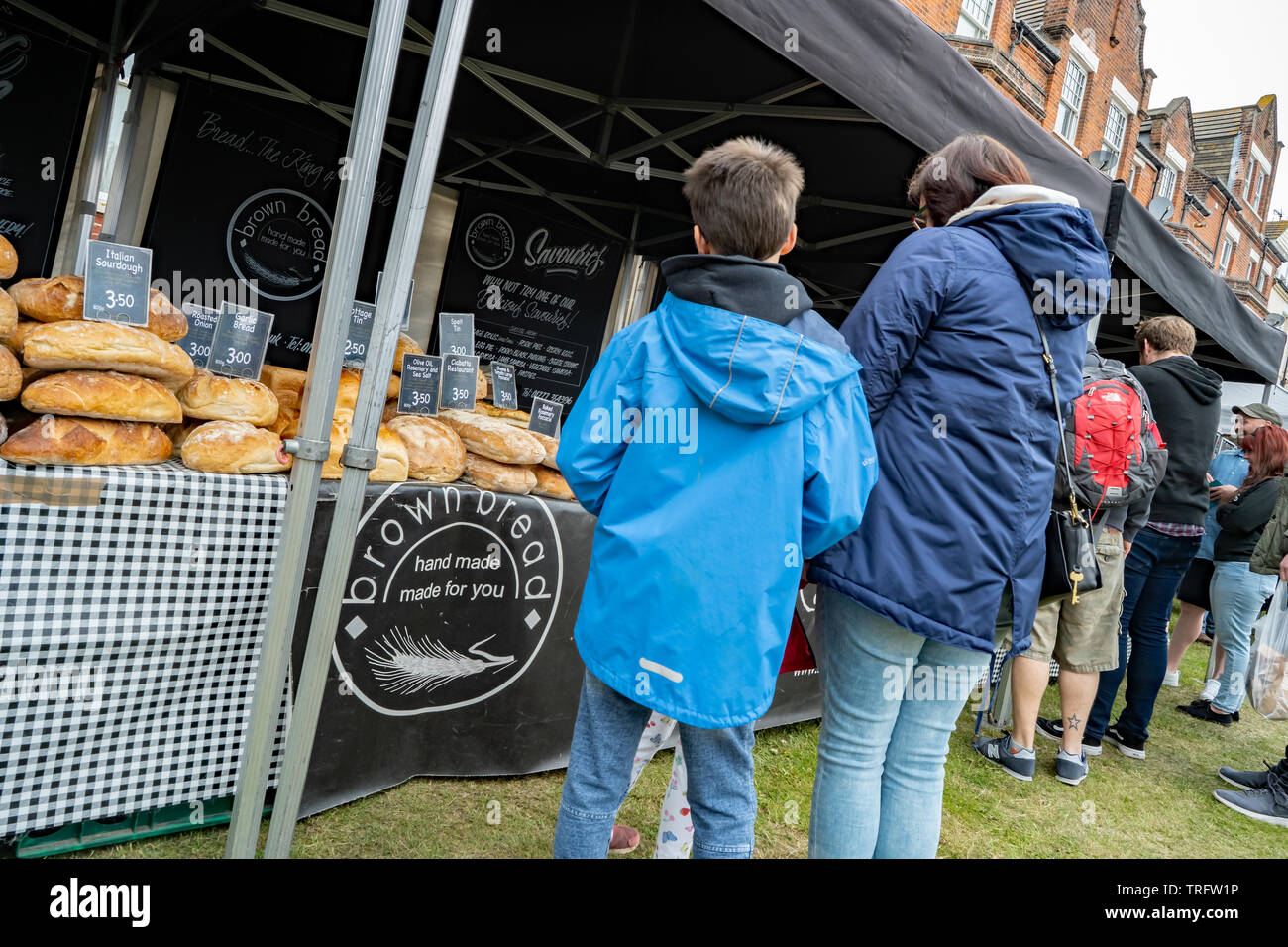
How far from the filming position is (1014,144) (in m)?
2.90

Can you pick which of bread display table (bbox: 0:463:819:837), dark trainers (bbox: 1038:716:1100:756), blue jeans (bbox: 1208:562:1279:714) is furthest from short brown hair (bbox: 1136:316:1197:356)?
bread display table (bbox: 0:463:819:837)

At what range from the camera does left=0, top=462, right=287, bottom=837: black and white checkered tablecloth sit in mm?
1827

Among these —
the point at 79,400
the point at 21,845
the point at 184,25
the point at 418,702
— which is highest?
the point at 184,25

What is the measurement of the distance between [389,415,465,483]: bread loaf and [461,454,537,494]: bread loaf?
65 millimetres

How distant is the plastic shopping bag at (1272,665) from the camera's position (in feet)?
11.2

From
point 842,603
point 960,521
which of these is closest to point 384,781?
point 842,603

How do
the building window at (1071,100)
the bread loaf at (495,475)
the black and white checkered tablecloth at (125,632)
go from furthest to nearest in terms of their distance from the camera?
the building window at (1071,100), the bread loaf at (495,475), the black and white checkered tablecloth at (125,632)

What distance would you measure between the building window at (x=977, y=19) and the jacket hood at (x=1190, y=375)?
9751mm

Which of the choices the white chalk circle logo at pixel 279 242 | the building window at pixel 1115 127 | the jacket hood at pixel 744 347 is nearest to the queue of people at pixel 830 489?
the jacket hood at pixel 744 347

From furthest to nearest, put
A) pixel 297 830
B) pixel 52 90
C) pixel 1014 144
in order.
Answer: pixel 52 90, pixel 1014 144, pixel 297 830

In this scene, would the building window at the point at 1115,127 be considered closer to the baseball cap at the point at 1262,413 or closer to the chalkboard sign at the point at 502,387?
the baseball cap at the point at 1262,413

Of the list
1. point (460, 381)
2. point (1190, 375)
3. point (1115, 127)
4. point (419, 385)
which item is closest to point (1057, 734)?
point (1190, 375)

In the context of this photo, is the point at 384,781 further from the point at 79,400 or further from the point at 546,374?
the point at 546,374

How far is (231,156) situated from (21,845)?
309 centimetres
